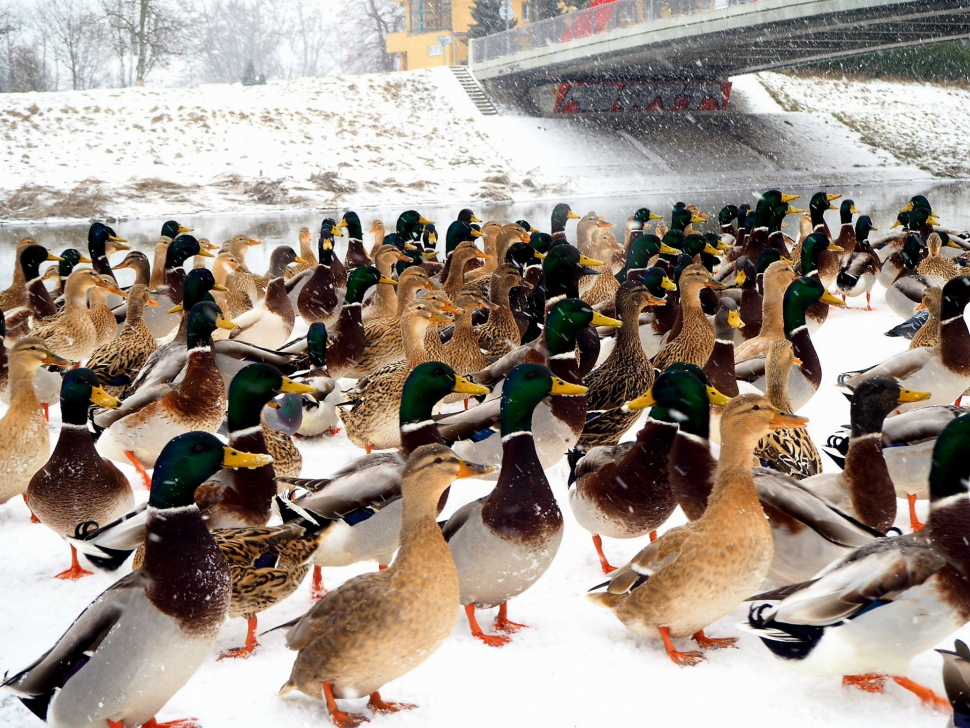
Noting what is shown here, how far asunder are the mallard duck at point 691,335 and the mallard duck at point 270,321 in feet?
10.5

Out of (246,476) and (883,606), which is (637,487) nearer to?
(883,606)

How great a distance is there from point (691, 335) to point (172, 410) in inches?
124

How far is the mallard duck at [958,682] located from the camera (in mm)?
2391

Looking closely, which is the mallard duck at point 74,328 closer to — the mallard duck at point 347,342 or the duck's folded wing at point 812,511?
the mallard duck at point 347,342

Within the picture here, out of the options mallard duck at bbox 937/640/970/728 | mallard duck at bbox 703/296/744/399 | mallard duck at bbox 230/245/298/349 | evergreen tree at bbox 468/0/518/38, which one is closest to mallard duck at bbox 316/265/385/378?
mallard duck at bbox 230/245/298/349

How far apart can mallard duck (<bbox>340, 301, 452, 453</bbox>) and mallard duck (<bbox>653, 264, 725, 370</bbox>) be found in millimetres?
1431

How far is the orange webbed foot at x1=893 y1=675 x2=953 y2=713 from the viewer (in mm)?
2762

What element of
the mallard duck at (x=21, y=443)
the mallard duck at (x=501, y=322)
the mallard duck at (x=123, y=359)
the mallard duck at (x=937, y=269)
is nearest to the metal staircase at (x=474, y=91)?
the mallard duck at (x=937, y=269)

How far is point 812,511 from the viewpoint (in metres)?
3.17

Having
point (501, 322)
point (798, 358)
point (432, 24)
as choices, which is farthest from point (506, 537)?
point (432, 24)

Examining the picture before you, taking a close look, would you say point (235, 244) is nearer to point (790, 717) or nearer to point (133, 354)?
point (133, 354)

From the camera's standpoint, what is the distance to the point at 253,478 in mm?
3676

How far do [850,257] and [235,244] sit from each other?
6657 mm

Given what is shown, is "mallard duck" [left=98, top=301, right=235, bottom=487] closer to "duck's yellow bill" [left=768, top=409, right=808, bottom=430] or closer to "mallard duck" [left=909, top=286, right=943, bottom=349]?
"duck's yellow bill" [left=768, top=409, right=808, bottom=430]
